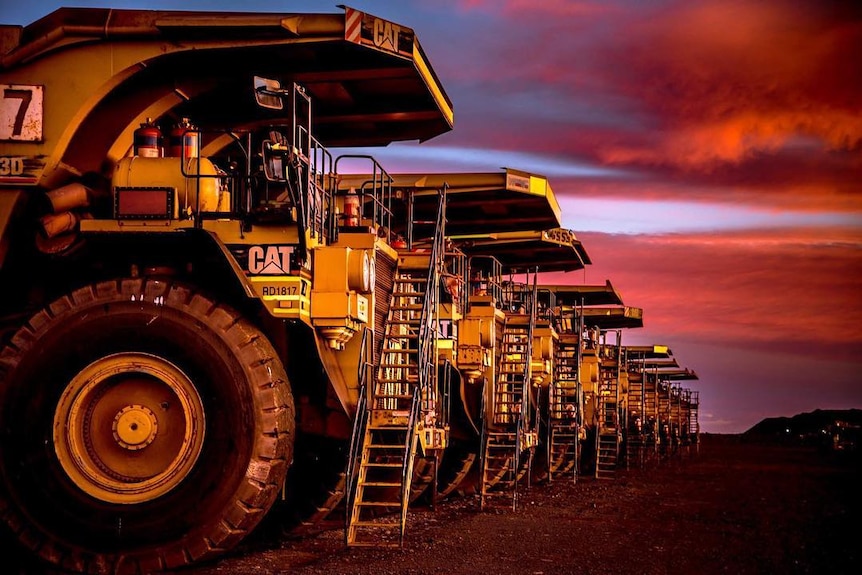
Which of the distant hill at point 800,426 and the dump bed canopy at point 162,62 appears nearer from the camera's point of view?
the dump bed canopy at point 162,62

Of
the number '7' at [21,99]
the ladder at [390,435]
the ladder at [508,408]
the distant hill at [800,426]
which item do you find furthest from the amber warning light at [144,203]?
the distant hill at [800,426]

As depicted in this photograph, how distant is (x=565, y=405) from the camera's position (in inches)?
1156

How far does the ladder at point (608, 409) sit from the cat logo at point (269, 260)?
22.3 m

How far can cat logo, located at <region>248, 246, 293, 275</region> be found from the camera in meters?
11.0

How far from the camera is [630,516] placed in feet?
62.3

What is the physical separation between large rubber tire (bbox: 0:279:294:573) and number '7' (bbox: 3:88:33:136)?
182cm

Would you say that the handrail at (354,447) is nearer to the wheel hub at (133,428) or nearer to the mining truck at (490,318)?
the wheel hub at (133,428)

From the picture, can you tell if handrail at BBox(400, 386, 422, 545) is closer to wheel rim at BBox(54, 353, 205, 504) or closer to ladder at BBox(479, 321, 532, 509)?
wheel rim at BBox(54, 353, 205, 504)

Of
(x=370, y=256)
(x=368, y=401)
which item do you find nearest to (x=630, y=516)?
(x=368, y=401)

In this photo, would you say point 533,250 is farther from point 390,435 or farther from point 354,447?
point 354,447

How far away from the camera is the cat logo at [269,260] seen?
11.0 metres

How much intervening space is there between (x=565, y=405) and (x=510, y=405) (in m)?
6.48

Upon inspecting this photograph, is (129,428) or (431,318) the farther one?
(431,318)

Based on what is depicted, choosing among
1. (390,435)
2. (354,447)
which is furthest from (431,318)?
(354,447)
